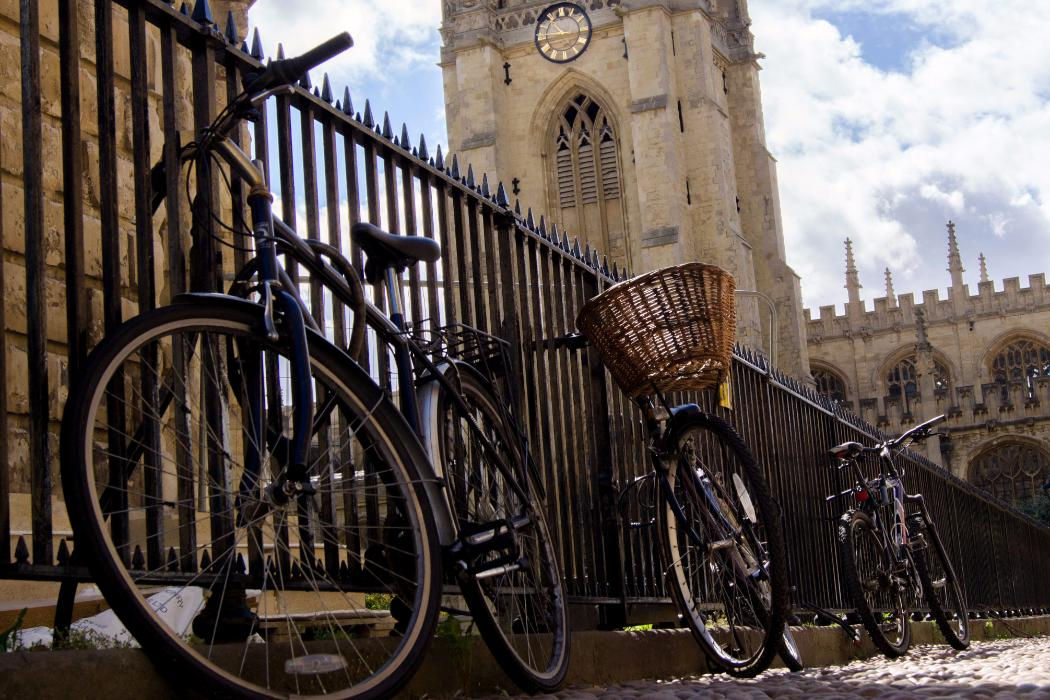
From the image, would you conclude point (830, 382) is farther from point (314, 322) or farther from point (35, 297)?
point (35, 297)

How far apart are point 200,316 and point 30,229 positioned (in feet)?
1.17

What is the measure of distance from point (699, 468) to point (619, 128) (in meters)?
38.1

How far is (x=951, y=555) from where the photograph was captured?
12016 mm

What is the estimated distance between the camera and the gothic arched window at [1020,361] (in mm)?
53156

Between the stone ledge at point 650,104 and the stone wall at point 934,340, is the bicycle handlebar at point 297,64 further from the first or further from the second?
the stone wall at point 934,340

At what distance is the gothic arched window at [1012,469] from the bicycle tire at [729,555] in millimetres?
44401

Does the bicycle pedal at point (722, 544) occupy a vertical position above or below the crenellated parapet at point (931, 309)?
below

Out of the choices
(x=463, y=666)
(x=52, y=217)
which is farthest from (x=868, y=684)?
(x=52, y=217)

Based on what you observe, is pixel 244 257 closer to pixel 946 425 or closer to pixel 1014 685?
pixel 1014 685

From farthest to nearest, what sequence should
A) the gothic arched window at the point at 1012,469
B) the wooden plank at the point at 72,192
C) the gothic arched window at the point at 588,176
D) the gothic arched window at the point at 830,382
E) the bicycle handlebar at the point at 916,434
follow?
1. the gothic arched window at the point at 830,382
2. the gothic arched window at the point at 1012,469
3. the gothic arched window at the point at 588,176
4. the bicycle handlebar at the point at 916,434
5. the wooden plank at the point at 72,192

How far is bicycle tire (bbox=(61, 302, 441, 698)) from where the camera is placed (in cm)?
253

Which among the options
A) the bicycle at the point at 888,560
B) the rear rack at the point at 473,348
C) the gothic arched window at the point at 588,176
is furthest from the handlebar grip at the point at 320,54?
the gothic arched window at the point at 588,176

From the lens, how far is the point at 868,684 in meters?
4.22

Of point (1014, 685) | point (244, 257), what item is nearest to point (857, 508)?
point (1014, 685)
